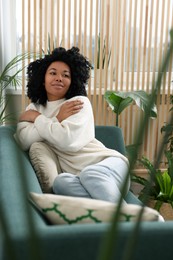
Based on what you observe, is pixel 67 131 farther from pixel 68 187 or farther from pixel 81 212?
pixel 81 212

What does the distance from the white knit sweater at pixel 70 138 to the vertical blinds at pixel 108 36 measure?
49.0 inches

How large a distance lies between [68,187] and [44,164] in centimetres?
32

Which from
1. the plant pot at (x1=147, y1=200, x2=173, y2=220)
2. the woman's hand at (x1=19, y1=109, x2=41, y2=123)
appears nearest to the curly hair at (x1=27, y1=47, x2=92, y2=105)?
the woman's hand at (x1=19, y1=109, x2=41, y2=123)

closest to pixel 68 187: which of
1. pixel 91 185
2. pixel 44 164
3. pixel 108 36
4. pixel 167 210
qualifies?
pixel 91 185

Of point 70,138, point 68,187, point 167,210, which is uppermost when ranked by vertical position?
point 70,138

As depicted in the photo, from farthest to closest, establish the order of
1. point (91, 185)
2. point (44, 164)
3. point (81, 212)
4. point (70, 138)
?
point (70, 138)
point (44, 164)
point (91, 185)
point (81, 212)

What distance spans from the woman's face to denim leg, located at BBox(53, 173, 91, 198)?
77 cm

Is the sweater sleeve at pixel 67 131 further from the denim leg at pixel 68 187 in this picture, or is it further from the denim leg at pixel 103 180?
the denim leg at pixel 68 187

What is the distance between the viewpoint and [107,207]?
5.55 ft

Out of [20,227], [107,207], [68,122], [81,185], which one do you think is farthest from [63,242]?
[68,122]

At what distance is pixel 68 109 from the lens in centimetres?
315

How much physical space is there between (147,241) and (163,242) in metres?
0.05

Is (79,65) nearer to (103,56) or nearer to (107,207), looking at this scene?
(103,56)

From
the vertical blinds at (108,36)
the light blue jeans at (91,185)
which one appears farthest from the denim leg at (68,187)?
the vertical blinds at (108,36)
